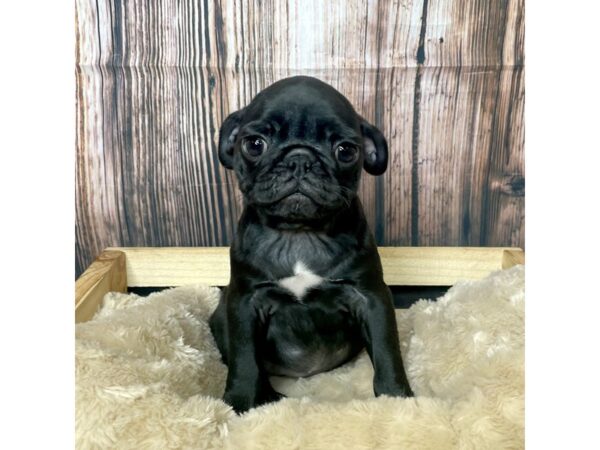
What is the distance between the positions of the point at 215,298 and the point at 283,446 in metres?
0.93

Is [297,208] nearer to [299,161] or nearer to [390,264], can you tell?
[299,161]

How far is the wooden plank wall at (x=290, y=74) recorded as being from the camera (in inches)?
79.7

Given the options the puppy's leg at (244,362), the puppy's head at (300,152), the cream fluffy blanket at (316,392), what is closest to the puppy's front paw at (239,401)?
the puppy's leg at (244,362)

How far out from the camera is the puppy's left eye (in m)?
1.33

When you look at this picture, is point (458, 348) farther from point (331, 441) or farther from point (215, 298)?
point (215, 298)

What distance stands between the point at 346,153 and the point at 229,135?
293 millimetres

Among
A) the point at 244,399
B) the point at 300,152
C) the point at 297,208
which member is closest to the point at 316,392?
the point at 244,399

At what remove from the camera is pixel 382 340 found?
141 cm

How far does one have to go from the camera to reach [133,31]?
2.04 meters

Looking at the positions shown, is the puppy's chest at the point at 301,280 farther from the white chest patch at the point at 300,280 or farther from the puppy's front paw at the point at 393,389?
the puppy's front paw at the point at 393,389

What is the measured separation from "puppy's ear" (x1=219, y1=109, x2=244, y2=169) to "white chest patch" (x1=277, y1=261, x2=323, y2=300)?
290 millimetres

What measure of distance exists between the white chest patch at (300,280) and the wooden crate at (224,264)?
0.64 metres

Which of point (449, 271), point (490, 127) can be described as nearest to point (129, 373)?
point (449, 271)
